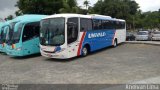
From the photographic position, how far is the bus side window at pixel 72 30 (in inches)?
539

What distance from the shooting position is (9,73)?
11.0 m

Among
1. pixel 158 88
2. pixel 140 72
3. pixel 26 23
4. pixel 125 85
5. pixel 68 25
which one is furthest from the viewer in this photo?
pixel 26 23

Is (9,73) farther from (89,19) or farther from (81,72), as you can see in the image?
(89,19)

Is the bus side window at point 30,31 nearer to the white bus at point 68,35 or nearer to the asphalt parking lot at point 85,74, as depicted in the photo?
the white bus at point 68,35

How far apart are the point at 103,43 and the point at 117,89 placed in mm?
10875

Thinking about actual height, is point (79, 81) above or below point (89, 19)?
below

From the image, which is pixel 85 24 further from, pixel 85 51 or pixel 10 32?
pixel 10 32

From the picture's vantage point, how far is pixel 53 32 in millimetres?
13695

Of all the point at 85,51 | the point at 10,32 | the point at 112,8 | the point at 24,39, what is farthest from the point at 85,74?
the point at 112,8

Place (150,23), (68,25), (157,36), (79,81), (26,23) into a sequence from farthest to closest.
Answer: (150,23), (157,36), (26,23), (68,25), (79,81)

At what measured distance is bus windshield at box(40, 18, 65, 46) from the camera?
13.5 m

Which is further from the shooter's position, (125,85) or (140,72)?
(140,72)

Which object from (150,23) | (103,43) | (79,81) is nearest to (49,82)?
(79,81)

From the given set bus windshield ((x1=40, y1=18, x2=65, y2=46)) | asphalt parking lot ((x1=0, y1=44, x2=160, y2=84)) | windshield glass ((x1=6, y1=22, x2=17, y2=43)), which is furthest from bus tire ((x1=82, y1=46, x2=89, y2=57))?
windshield glass ((x1=6, y1=22, x2=17, y2=43))
